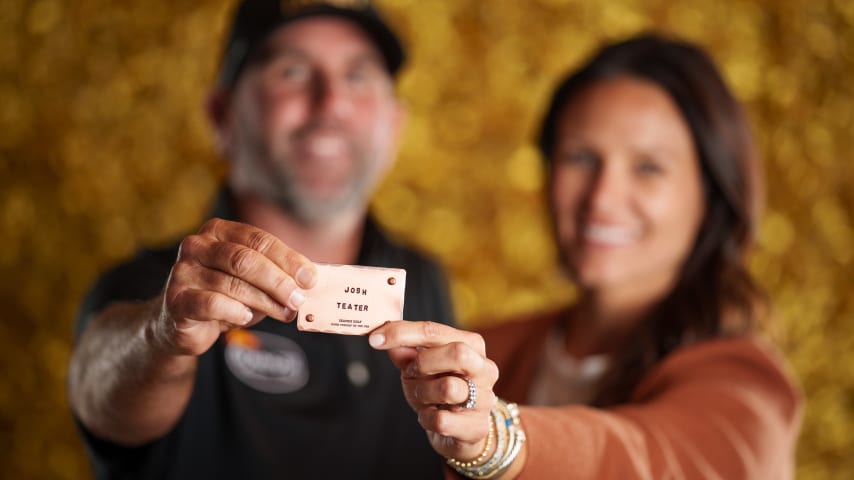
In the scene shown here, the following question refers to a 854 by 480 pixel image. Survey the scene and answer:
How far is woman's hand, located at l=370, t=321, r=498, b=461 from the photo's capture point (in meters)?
0.58

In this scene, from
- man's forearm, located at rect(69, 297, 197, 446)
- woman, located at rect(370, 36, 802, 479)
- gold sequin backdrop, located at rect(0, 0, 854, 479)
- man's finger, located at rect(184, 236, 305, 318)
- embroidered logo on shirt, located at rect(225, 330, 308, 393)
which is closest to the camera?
man's finger, located at rect(184, 236, 305, 318)

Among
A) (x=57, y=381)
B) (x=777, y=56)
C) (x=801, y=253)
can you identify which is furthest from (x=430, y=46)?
(x=57, y=381)

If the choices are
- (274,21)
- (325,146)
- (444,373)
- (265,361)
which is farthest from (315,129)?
(444,373)

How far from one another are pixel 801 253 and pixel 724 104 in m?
0.98

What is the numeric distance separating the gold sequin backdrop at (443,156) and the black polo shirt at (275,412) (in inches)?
29.7

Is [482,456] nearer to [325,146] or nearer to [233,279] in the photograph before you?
[233,279]

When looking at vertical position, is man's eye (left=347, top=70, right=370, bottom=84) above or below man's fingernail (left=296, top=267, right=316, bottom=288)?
below

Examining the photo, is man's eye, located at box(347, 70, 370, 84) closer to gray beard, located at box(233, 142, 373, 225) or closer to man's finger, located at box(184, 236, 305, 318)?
gray beard, located at box(233, 142, 373, 225)

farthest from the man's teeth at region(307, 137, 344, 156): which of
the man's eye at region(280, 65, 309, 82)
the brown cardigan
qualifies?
the brown cardigan

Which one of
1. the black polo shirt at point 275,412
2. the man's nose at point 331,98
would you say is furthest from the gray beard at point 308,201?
the black polo shirt at point 275,412

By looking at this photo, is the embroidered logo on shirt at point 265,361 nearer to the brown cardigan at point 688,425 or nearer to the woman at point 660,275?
the woman at point 660,275

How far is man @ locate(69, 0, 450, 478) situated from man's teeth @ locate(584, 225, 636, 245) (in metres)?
0.29

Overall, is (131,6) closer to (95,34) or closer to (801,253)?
(95,34)

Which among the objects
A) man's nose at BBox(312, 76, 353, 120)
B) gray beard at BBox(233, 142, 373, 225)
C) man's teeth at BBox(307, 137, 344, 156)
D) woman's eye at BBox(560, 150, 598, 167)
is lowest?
gray beard at BBox(233, 142, 373, 225)
